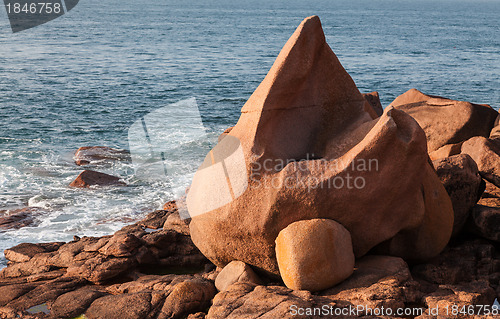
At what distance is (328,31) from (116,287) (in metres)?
61.9

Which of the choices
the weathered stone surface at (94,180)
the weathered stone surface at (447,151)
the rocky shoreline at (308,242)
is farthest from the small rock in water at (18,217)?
the weathered stone surface at (447,151)

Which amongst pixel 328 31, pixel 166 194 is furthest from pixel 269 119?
pixel 328 31

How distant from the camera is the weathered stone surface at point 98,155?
18.5 meters

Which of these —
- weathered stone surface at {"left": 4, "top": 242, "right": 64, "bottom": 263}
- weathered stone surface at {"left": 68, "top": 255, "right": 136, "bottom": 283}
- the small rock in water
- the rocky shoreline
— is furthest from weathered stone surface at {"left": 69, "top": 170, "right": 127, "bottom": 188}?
weathered stone surface at {"left": 68, "top": 255, "right": 136, "bottom": 283}

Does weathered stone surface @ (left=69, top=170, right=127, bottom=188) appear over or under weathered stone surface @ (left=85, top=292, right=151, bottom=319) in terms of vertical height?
under

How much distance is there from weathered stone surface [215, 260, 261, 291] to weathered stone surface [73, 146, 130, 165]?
1149 cm

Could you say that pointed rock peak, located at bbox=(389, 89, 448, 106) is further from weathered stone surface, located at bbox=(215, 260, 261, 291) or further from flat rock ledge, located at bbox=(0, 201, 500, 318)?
weathered stone surface, located at bbox=(215, 260, 261, 291)

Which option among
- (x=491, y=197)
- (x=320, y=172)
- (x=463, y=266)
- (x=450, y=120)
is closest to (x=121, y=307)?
(x=320, y=172)

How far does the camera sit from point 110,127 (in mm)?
23359

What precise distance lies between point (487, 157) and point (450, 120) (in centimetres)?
248

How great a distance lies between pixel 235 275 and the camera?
773 centimetres

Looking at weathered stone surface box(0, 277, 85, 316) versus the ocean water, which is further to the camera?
the ocean water

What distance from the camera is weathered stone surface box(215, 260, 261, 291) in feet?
25.1

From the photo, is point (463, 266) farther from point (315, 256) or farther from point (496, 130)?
point (496, 130)
